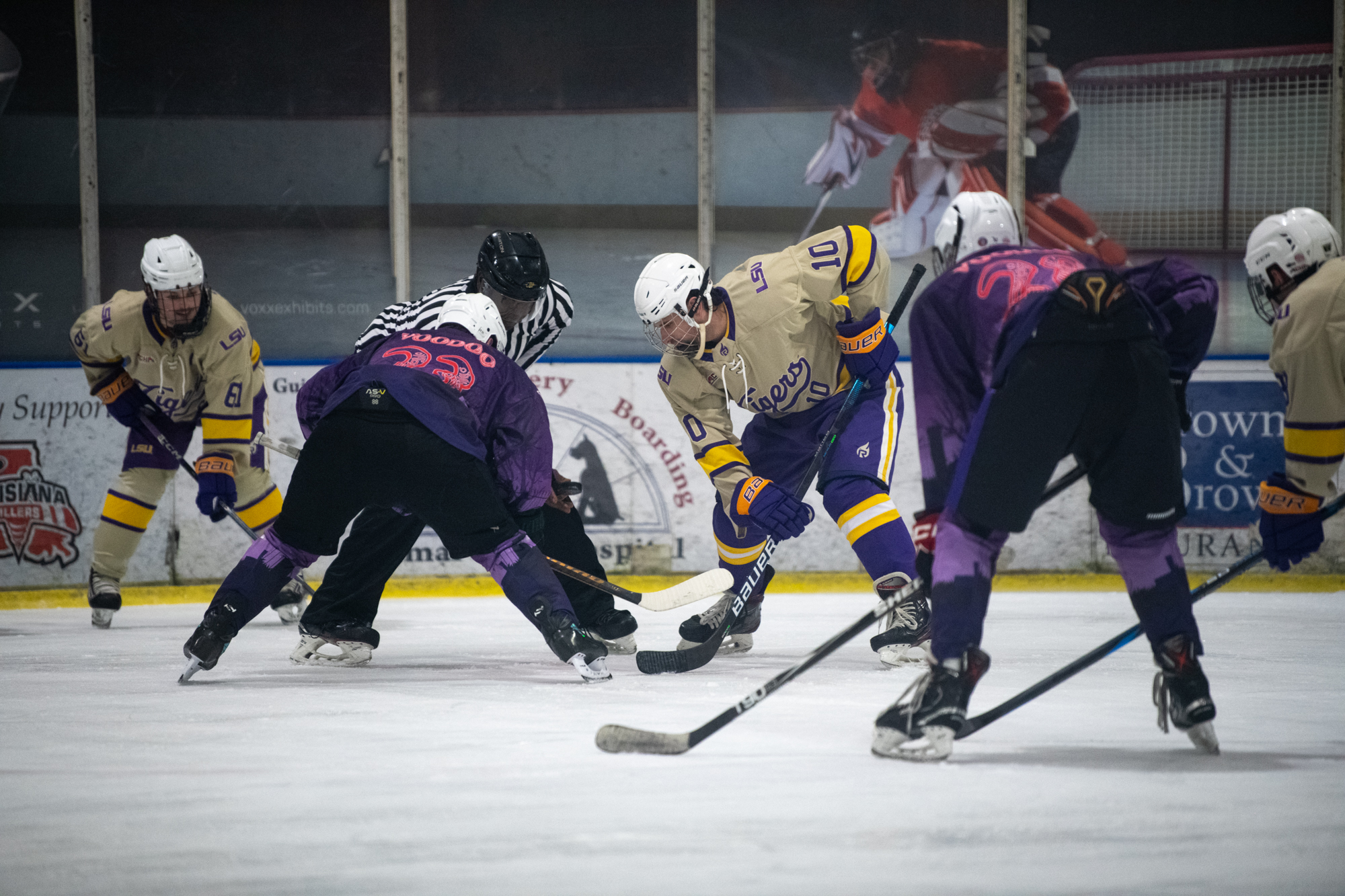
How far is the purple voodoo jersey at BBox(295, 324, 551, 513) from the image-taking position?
2.79 meters

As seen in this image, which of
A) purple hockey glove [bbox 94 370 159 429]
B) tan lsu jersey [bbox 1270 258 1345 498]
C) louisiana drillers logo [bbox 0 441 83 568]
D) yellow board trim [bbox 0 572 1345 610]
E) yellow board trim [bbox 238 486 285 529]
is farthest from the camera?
louisiana drillers logo [bbox 0 441 83 568]

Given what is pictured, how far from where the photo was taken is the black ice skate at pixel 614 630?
3400 millimetres

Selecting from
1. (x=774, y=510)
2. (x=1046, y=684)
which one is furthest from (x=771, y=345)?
(x=1046, y=684)

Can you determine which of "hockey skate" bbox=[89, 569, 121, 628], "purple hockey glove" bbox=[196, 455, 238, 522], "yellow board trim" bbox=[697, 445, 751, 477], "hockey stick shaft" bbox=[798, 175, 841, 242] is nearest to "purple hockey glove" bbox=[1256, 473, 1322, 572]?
"yellow board trim" bbox=[697, 445, 751, 477]

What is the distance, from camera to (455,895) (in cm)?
143

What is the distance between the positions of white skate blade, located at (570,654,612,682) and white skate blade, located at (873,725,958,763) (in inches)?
36.3

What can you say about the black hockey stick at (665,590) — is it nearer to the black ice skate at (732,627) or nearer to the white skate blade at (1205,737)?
the black ice skate at (732,627)

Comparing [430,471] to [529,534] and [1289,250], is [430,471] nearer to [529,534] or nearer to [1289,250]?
[529,534]

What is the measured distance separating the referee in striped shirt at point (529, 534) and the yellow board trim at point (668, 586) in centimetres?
144

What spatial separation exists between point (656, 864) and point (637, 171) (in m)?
4.98

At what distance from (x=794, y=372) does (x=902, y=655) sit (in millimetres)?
738

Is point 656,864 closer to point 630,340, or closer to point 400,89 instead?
point 630,340

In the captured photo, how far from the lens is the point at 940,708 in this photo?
203cm

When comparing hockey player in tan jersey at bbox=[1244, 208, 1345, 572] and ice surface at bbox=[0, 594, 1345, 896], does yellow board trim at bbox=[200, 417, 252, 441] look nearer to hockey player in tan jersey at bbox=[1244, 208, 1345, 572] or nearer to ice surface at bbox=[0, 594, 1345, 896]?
ice surface at bbox=[0, 594, 1345, 896]
